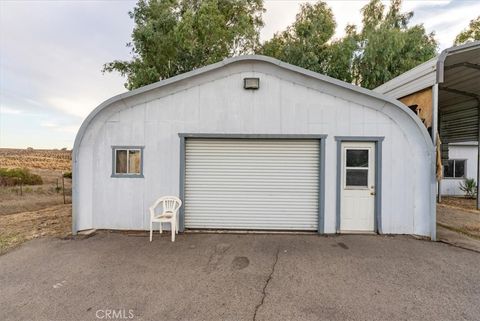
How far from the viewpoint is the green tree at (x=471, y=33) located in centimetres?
2094

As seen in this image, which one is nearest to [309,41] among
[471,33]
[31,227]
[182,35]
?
[182,35]

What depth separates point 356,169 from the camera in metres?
5.63

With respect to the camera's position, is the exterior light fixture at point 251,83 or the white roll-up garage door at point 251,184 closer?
the exterior light fixture at point 251,83

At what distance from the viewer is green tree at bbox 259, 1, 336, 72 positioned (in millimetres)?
18125

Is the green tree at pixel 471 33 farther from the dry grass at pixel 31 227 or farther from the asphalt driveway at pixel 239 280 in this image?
the dry grass at pixel 31 227

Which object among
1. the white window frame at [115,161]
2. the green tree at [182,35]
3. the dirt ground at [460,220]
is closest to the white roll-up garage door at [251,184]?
the white window frame at [115,161]

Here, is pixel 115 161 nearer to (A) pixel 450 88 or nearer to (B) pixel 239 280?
(B) pixel 239 280

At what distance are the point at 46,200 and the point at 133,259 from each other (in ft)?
35.3

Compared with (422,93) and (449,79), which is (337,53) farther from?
(422,93)

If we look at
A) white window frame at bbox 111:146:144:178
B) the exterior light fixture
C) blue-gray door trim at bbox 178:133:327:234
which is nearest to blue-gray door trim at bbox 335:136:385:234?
blue-gray door trim at bbox 178:133:327:234

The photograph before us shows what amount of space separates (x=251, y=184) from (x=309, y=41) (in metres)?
16.8

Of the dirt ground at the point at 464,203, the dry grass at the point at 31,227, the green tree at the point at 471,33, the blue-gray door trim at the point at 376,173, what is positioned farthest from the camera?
the green tree at the point at 471,33

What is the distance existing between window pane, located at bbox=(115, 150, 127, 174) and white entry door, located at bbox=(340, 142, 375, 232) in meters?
5.35

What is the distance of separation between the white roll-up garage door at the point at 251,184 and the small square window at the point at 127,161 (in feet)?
3.82
